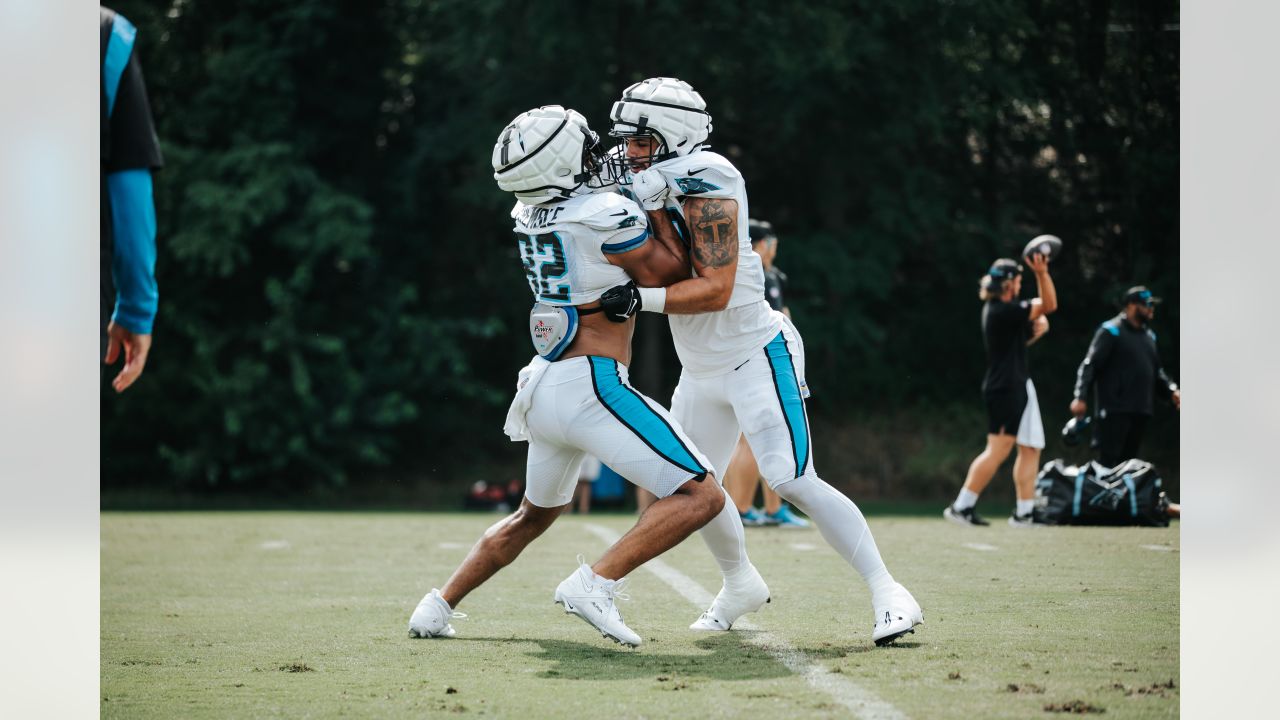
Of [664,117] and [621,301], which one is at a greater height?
[664,117]

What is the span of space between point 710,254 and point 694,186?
0.83 feet

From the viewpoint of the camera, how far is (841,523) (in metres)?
5.33

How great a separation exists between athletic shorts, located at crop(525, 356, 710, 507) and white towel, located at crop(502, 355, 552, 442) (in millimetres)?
27

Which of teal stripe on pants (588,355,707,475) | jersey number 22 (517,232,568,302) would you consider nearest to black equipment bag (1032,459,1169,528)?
teal stripe on pants (588,355,707,475)

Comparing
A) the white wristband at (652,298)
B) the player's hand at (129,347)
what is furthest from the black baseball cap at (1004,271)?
the player's hand at (129,347)

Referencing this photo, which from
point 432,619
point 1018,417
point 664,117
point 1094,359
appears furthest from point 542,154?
point 1094,359

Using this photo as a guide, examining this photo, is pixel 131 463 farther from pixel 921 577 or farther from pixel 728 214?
pixel 728 214

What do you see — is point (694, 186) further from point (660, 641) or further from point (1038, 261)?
point (1038, 261)

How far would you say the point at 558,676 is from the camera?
184 inches

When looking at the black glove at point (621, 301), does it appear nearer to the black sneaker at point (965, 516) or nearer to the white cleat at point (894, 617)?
the white cleat at point (894, 617)

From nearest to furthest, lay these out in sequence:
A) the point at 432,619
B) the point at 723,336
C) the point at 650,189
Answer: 1. the point at 650,189
2. the point at 432,619
3. the point at 723,336

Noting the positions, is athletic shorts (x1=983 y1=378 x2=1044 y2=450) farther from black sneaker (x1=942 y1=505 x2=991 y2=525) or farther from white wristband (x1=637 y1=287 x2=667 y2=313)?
white wristband (x1=637 y1=287 x2=667 y2=313)

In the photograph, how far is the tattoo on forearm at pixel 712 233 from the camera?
521 cm

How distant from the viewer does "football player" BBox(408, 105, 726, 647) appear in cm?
499
